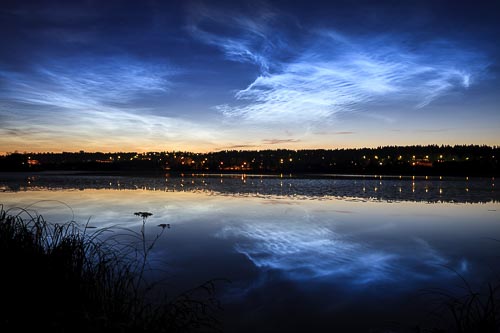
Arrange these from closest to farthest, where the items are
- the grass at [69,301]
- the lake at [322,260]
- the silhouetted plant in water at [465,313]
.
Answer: the grass at [69,301] → the silhouetted plant in water at [465,313] → the lake at [322,260]

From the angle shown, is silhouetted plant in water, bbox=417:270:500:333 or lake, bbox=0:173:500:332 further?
lake, bbox=0:173:500:332

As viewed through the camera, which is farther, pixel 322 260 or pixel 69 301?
pixel 322 260

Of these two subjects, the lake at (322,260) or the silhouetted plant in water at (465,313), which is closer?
the silhouetted plant in water at (465,313)

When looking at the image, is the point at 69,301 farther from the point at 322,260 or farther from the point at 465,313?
→ the point at 465,313

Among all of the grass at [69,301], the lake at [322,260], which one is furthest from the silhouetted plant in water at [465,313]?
the grass at [69,301]

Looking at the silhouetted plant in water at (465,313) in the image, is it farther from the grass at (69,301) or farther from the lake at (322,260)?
the grass at (69,301)

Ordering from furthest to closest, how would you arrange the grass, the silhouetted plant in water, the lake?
the lake
the silhouetted plant in water
the grass

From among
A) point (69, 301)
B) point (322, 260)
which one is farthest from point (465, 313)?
point (69, 301)

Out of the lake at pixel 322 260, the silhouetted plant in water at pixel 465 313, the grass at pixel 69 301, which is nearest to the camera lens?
the grass at pixel 69 301

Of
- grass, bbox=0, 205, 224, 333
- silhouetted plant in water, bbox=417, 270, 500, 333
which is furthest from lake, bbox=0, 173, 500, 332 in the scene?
grass, bbox=0, 205, 224, 333

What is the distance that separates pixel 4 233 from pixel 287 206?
14.5m

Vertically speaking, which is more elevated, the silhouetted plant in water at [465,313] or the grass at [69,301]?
the grass at [69,301]

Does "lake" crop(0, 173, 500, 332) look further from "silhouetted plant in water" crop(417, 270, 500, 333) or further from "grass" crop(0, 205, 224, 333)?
"grass" crop(0, 205, 224, 333)

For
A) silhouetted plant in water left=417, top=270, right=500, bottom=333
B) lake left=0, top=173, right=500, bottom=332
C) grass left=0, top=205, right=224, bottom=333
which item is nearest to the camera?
grass left=0, top=205, right=224, bottom=333
